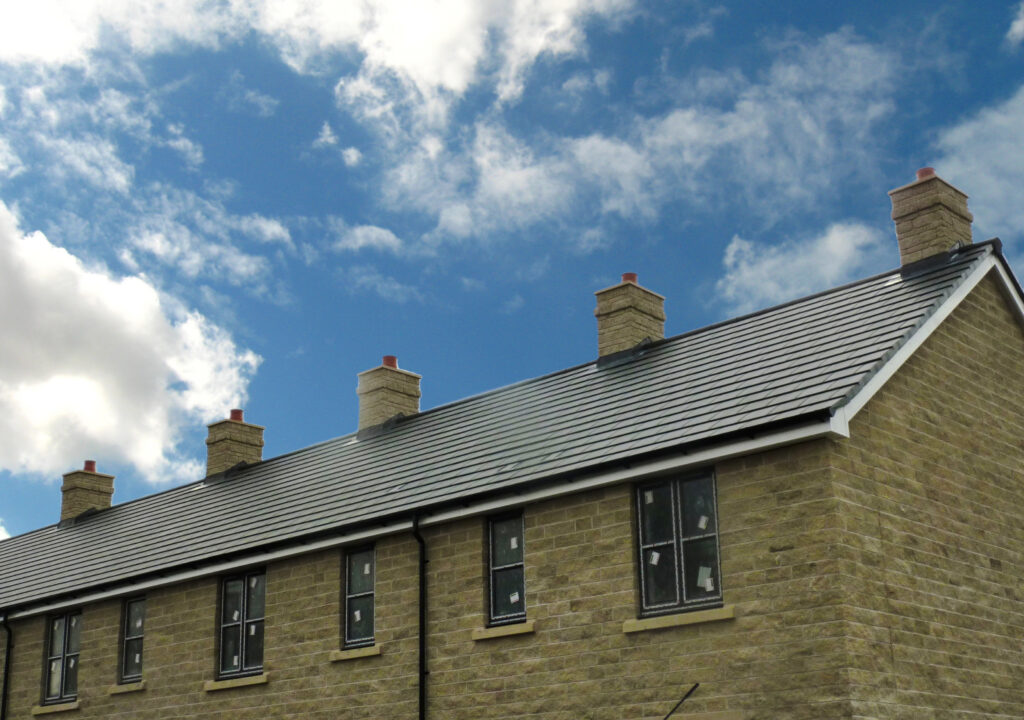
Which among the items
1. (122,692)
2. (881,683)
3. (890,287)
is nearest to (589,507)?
(881,683)

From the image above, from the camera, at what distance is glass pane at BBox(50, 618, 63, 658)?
25516mm

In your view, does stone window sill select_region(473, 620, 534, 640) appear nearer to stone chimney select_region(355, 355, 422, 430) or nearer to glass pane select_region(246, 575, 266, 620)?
glass pane select_region(246, 575, 266, 620)

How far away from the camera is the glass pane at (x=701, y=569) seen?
15.6 metres

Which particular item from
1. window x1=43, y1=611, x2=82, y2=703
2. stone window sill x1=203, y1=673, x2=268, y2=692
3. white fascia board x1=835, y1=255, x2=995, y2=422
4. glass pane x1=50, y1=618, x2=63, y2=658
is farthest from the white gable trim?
glass pane x1=50, y1=618, x2=63, y2=658

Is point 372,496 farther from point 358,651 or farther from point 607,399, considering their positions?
point 607,399

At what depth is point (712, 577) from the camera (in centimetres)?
1559

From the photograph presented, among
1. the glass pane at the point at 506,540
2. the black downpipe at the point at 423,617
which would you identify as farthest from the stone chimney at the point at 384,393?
the glass pane at the point at 506,540

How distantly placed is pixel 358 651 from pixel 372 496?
Answer: 2936 millimetres

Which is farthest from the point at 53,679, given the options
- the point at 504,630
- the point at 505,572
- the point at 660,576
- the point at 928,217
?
the point at 928,217

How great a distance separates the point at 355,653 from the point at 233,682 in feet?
10.4

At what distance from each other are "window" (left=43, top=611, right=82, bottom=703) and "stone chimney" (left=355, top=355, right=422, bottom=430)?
288 inches

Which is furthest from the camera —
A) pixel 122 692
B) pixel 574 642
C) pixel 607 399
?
pixel 122 692

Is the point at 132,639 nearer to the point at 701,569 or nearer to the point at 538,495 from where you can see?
the point at 538,495

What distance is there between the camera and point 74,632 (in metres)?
25.3
